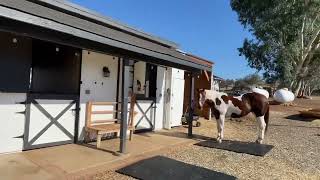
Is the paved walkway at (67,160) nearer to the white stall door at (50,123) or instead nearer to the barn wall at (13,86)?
the white stall door at (50,123)

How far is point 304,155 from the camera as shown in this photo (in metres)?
8.36

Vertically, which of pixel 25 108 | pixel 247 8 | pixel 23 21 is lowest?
pixel 25 108

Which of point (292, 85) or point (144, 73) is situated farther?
point (292, 85)

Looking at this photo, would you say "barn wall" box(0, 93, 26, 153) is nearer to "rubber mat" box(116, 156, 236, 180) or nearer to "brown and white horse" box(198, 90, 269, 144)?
"rubber mat" box(116, 156, 236, 180)

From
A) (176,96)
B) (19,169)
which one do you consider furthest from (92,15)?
(176,96)

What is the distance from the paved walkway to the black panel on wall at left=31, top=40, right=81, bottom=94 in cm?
132

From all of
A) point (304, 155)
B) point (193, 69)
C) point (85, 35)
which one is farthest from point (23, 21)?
point (304, 155)

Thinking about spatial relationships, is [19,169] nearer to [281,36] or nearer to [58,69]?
[58,69]

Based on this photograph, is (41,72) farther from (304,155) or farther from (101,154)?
(304,155)

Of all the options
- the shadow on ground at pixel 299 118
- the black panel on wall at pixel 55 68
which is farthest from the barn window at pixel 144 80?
the shadow on ground at pixel 299 118

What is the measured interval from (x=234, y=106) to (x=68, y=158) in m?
5.34

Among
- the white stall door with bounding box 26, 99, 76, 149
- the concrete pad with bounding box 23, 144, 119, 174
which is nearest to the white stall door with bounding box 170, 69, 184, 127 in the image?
the white stall door with bounding box 26, 99, 76, 149

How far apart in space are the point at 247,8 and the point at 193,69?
16.8m

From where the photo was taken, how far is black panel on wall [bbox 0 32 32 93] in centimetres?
595
